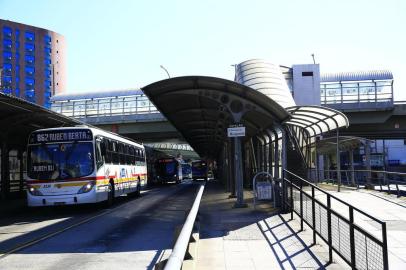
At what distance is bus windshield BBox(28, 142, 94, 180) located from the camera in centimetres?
1672

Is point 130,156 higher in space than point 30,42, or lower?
lower

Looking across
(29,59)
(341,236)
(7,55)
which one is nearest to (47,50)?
(29,59)

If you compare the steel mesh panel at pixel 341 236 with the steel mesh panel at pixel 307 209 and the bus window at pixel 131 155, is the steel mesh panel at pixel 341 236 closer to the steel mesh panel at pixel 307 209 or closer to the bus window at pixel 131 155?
the steel mesh panel at pixel 307 209

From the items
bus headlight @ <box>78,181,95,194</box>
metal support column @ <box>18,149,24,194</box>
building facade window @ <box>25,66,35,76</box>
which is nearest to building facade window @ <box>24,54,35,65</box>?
building facade window @ <box>25,66,35,76</box>

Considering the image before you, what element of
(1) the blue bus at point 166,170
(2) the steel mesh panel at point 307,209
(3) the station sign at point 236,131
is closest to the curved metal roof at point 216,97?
(3) the station sign at point 236,131

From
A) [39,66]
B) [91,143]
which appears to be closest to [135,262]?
[91,143]

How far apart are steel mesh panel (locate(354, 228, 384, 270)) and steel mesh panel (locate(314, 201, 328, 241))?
1856 millimetres

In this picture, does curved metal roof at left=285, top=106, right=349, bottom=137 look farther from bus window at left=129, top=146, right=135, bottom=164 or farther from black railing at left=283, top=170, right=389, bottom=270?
bus window at left=129, top=146, right=135, bottom=164

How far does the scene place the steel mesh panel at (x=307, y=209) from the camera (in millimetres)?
10109

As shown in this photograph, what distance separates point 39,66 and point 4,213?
11892 cm

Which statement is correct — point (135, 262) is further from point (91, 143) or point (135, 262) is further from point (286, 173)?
point (91, 143)

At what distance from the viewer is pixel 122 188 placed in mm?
21625

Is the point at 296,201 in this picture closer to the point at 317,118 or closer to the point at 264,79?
the point at 317,118

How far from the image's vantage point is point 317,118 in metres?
18.0
